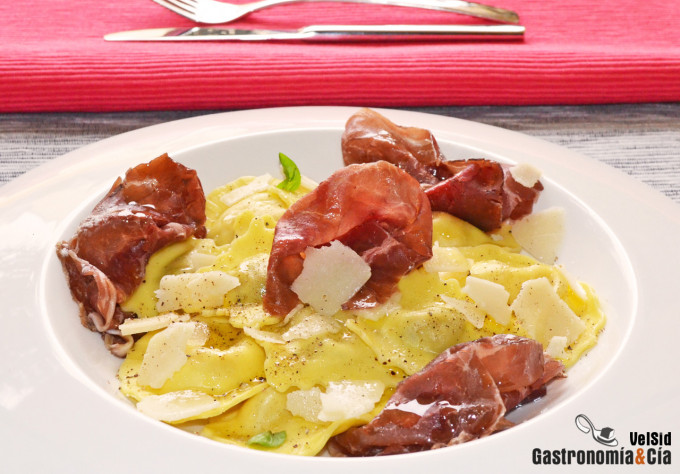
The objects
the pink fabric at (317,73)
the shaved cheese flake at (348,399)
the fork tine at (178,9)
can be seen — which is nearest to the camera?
the shaved cheese flake at (348,399)

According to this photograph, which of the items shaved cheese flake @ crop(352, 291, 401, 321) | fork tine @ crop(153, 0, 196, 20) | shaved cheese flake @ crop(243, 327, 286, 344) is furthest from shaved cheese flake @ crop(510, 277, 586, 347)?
fork tine @ crop(153, 0, 196, 20)

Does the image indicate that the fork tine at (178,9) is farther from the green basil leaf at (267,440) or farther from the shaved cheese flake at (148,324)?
the green basil leaf at (267,440)

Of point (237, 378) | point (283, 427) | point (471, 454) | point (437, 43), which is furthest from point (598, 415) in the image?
point (437, 43)

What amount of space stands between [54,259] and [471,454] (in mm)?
1986

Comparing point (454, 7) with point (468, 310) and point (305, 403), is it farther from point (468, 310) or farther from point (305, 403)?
point (305, 403)

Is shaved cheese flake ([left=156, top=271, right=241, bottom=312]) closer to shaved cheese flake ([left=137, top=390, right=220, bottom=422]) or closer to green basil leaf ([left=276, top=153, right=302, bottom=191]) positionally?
shaved cheese flake ([left=137, top=390, right=220, bottom=422])

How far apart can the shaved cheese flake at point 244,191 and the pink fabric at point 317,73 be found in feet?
3.32

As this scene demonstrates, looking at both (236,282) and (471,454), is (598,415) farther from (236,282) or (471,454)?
(236,282)

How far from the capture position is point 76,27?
562 cm

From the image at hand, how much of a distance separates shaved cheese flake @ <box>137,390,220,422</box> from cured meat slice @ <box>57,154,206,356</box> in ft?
1.25

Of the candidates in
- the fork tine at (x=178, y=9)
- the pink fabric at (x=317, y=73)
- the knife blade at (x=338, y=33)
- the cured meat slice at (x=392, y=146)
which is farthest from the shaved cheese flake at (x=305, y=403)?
the fork tine at (x=178, y=9)

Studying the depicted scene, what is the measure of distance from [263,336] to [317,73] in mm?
2361

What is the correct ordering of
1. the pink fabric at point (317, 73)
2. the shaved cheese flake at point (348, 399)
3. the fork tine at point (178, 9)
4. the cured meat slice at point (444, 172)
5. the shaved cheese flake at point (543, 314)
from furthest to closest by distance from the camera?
1. the fork tine at point (178, 9)
2. the pink fabric at point (317, 73)
3. the cured meat slice at point (444, 172)
4. the shaved cheese flake at point (543, 314)
5. the shaved cheese flake at point (348, 399)

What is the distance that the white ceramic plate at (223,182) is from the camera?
8.24 feet
